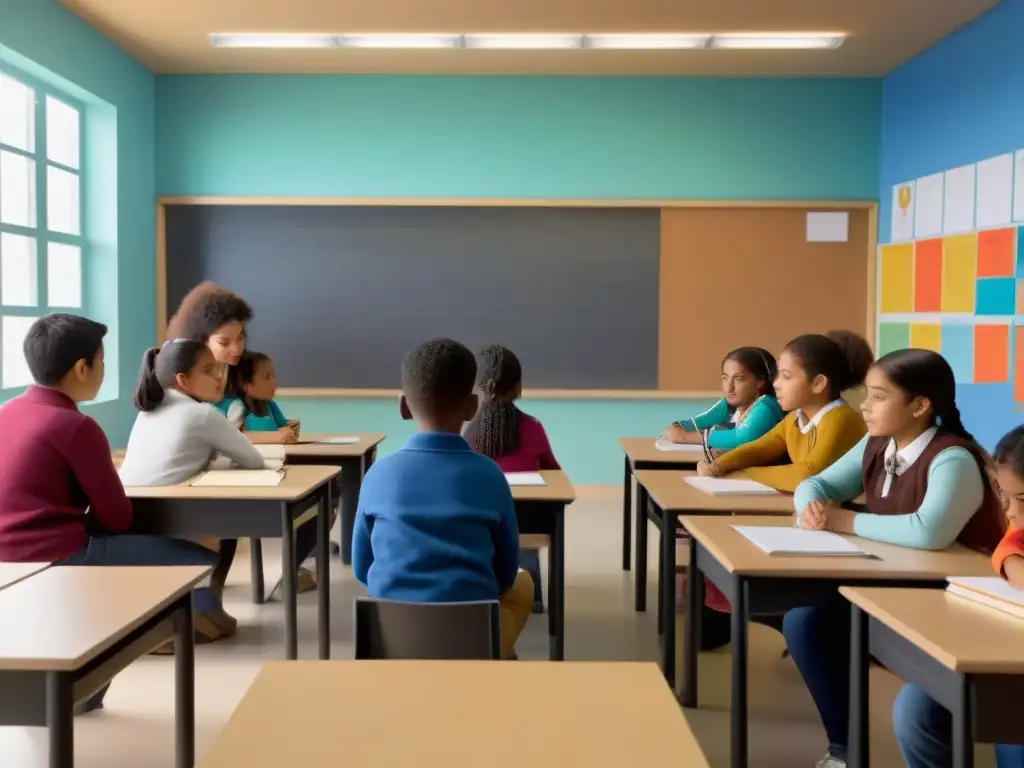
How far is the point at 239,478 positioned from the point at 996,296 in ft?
13.2

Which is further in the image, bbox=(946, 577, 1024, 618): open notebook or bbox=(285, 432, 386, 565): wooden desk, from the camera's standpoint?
bbox=(285, 432, 386, 565): wooden desk

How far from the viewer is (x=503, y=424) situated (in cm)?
339

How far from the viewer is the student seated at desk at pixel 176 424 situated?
3164mm

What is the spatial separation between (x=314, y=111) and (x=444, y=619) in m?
5.34

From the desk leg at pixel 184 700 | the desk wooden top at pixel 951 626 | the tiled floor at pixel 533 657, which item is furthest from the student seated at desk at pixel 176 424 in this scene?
the desk wooden top at pixel 951 626

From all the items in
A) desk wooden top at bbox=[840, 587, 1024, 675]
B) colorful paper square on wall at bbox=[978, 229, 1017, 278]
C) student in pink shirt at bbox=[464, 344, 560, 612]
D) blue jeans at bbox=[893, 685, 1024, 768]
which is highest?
colorful paper square on wall at bbox=[978, 229, 1017, 278]

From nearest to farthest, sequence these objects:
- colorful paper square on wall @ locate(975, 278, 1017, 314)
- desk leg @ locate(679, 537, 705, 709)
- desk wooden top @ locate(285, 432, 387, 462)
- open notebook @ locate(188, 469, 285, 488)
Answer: desk leg @ locate(679, 537, 705, 709) < open notebook @ locate(188, 469, 285, 488) < desk wooden top @ locate(285, 432, 387, 462) < colorful paper square on wall @ locate(975, 278, 1017, 314)

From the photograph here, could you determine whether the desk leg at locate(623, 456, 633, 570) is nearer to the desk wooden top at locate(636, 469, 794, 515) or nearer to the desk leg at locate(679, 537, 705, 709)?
the desk wooden top at locate(636, 469, 794, 515)

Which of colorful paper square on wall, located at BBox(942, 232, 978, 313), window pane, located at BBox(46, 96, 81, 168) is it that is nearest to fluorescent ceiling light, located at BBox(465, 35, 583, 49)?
window pane, located at BBox(46, 96, 81, 168)

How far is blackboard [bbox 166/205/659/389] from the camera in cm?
645

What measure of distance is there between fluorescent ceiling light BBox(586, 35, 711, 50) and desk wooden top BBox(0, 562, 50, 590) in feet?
14.7

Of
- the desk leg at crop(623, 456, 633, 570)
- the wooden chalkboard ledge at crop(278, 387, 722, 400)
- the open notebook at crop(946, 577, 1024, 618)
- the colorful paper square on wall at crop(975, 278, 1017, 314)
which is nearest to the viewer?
the open notebook at crop(946, 577, 1024, 618)

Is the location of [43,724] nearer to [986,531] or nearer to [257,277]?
[986,531]

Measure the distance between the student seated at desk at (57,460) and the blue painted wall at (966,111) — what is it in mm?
4344
